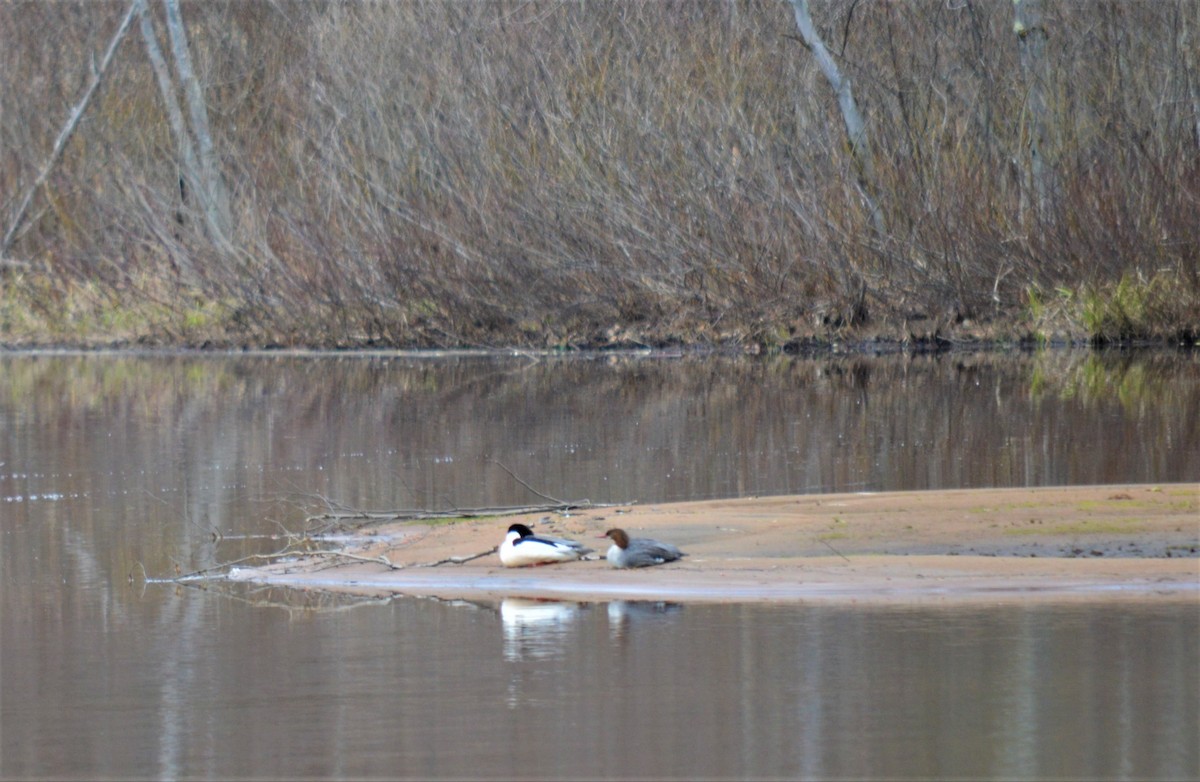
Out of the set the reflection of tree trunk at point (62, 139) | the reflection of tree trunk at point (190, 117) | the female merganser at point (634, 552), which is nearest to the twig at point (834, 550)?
the female merganser at point (634, 552)

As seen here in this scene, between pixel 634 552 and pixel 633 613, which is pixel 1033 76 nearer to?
pixel 634 552

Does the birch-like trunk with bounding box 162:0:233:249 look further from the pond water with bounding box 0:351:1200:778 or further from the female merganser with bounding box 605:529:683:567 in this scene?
the female merganser with bounding box 605:529:683:567

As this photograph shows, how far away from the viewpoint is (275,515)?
11.2 meters

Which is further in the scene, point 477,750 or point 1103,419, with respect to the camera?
point 1103,419

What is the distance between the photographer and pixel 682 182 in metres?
24.4

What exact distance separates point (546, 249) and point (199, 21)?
1153 cm

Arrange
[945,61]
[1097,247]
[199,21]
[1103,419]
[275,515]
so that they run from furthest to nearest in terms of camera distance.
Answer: [199,21] → [945,61] → [1097,247] → [1103,419] → [275,515]

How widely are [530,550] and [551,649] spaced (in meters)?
1.47

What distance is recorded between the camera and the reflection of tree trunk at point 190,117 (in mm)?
31422

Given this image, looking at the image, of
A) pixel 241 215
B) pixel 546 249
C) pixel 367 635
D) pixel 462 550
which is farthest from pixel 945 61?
pixel 367 635

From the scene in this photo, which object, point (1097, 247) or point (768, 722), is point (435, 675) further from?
point (1097, 247)

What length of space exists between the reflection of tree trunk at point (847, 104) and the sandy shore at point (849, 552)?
46.4 ft

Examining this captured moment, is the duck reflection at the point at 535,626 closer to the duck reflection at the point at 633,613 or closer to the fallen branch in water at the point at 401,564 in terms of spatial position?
the duck reflection at the point at 633,613

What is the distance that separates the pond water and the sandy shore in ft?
1.05
